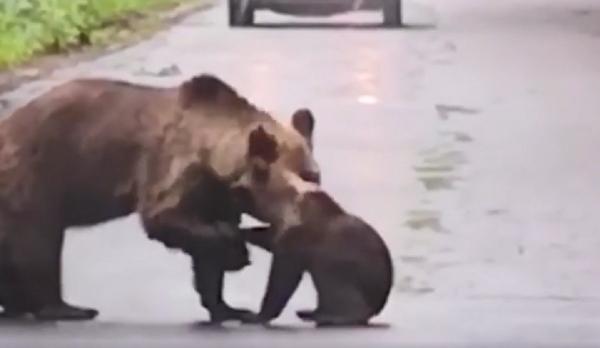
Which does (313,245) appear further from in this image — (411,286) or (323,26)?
(323,26)

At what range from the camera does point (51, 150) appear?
5.16 ft

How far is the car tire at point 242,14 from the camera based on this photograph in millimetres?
1611

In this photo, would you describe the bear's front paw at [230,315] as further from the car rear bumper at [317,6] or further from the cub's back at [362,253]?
the car rear bumper at [317,6]

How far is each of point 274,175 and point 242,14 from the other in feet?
0.73

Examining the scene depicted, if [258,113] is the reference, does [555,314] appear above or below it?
below

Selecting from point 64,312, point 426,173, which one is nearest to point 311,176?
point 426,173

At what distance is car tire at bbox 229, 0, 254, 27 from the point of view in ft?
5.29

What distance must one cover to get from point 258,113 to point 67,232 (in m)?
0.29

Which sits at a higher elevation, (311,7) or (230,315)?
(311,7)

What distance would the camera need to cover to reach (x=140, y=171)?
5.14 ft

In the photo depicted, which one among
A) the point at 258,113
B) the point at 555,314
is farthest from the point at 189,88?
the point at 555,314

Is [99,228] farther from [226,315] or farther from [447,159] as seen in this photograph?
[447,159]

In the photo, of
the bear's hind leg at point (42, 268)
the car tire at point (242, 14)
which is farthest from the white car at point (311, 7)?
the bear's hind leg at point (42, 268)


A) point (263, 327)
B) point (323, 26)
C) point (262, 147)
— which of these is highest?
point (323, 26)
